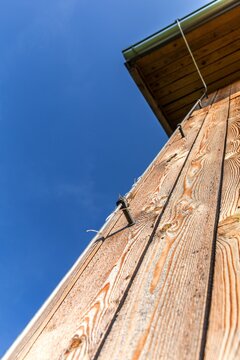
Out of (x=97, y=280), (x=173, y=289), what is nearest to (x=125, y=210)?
(x=97, y=280)

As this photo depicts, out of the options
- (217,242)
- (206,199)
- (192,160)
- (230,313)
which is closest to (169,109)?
(192,160)

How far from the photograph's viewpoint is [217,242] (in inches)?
36.8

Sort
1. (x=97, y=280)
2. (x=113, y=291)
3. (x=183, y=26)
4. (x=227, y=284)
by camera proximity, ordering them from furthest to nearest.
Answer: (x=183, y=26), (x=97, y=280), (x=113, y=291), (x=227, y=284)

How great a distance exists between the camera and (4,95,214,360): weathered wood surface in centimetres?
88

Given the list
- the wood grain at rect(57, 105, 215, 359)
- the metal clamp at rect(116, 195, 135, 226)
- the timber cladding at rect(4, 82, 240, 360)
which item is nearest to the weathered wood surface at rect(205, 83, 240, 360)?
the timber cladding at rect(4, 82, 240, 360)

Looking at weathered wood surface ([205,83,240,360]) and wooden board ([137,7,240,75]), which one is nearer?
weathered wood surface ([205,83,240,360])

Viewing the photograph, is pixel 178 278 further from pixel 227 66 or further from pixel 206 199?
pixel 227 66

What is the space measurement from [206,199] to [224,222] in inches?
9.3

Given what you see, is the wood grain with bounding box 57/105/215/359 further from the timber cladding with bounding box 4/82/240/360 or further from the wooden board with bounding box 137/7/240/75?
the wooden board with bounding box 137/7/240/75

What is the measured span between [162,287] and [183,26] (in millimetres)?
3605

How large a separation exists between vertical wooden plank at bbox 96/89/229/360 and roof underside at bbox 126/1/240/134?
9.69 feet

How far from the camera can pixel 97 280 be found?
3.63ft

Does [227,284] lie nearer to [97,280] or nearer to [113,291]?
[113,291]

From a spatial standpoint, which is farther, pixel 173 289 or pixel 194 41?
pixel 194 41
